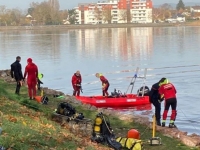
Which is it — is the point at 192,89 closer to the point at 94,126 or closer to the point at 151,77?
the point at 151,77

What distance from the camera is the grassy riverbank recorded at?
855 cm

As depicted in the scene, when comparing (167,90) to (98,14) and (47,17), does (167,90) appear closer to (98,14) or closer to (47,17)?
(47,17)

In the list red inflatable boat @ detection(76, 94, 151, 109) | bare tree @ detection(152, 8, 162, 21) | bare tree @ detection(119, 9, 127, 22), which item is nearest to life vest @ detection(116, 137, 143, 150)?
red inflatable boat @ detection(76, 94, 151, 109)

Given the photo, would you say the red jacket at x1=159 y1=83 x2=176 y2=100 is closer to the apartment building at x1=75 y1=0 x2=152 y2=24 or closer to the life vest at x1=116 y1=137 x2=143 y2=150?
the life vest at x1=116 y1=137 x2=143 y2=150

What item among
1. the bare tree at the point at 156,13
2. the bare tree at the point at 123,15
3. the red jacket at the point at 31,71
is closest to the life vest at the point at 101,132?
the red jacket at the point at 31,71

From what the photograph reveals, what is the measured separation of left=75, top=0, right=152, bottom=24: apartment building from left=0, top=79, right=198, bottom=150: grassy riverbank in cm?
16075

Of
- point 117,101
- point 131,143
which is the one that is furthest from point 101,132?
point 117,101

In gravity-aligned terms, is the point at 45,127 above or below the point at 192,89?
above

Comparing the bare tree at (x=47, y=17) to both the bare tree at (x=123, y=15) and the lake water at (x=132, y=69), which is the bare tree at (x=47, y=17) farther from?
the lake water at (x=132, y=69)

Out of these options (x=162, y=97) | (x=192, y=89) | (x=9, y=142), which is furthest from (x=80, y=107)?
(x=192, y=89)

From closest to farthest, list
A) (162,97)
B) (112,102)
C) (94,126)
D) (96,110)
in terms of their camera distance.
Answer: (94,126), (162,97), (96,110), (112,102)

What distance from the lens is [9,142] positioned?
8.16m

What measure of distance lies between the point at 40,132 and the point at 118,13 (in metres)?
171

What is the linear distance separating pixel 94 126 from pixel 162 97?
12.5 ft
